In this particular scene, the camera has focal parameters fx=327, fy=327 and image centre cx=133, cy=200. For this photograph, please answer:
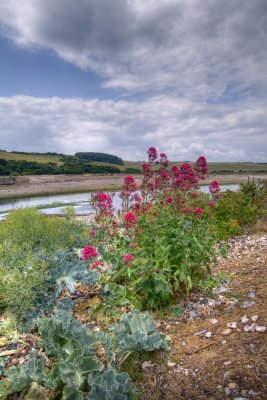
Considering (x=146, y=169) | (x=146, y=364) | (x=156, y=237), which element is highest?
(x=146, y=169)

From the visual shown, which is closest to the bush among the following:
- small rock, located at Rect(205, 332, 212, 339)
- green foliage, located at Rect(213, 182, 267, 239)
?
small rock, located at Rect(205, 332, 212, 339)

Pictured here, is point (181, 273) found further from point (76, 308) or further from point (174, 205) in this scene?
point (76, 308)

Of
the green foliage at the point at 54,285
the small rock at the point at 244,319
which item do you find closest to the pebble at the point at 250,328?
the small rock at the point at 244,319

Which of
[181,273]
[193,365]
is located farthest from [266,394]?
[181,273]

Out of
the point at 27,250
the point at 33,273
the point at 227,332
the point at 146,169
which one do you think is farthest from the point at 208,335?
the point at 27,250

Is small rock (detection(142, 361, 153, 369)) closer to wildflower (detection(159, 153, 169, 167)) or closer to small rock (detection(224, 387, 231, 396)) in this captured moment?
small rock (detection(224, 387, 231, 396))

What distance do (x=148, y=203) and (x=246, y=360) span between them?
2913 mm

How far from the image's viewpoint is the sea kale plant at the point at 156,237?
4832mm

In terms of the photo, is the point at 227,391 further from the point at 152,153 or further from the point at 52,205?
the point at 52,205

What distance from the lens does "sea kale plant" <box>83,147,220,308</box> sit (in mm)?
4832

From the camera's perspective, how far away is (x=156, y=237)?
17.1 ft

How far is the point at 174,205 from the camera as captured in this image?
227 inches

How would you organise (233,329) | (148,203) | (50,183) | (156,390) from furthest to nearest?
1. (50,183)
2. (148,203)
3. (233,329)
4. (156,390)

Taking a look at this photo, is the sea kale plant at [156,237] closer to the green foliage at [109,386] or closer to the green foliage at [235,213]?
the green foliage at [109,386]
